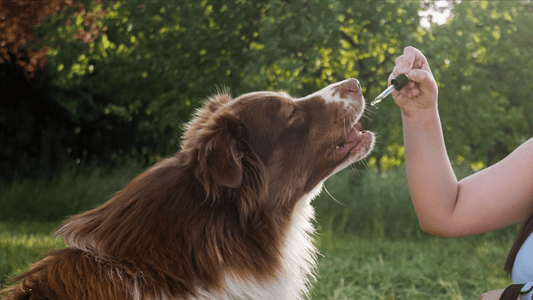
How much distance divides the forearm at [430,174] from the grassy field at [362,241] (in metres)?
1.90

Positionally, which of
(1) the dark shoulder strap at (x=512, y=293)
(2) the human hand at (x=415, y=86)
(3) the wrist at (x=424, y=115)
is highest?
(2) the human hand at (x=415, y=86)

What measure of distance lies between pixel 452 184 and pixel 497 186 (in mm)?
201

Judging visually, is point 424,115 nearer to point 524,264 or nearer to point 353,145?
point 353,145

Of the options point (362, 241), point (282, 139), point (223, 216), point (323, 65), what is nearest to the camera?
point (223, 216)

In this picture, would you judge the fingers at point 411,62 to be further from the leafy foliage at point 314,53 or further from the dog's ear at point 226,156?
the leafy foliage at point 314,53

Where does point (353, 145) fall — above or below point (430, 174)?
above

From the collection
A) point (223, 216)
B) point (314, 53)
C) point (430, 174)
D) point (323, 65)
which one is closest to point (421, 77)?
point (430, 174)

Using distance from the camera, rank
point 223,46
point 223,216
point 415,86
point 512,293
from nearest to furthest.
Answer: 1. point 512,293
2. point 223,216
3. point 415,86
4. point 223,46

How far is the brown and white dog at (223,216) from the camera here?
82.0 inches

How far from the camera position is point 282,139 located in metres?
2.57

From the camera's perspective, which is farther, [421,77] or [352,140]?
[352,140]

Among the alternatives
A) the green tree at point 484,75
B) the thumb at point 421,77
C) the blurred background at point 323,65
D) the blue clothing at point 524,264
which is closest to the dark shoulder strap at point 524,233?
the blue clothing at point 524,264

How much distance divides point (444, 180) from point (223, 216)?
109 cm

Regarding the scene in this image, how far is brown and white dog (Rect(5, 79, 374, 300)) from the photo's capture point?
6.84ft
